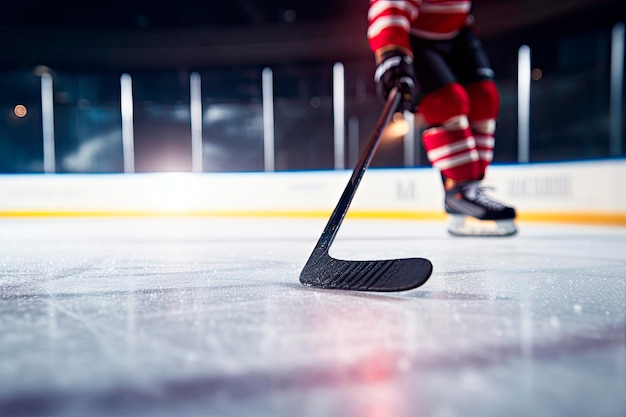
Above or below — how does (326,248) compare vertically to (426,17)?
below

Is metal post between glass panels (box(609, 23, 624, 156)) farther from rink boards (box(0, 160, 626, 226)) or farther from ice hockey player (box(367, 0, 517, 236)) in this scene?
ice hockey player (box(367, 0, 517, 236))

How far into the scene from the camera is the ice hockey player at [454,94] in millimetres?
1783

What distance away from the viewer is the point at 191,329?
61 centimetres

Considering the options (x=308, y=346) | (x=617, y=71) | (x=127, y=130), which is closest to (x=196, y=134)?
(x=127, y=130)

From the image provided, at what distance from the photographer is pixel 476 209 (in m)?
1.82

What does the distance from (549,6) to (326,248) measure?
14.2ft

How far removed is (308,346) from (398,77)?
3.72 ft

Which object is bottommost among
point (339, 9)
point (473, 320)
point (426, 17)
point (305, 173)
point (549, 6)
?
point (473, 320)

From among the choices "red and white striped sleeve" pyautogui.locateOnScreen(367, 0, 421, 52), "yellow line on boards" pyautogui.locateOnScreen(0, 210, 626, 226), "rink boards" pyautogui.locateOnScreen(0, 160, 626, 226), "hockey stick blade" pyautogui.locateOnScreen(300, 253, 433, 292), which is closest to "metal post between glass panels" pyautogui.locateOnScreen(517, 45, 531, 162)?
"rink boards" pyautogui.locateOnScreen(0, 160, 626, 226)

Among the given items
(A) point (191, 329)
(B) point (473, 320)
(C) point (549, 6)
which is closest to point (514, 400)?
(B) point (473, 320)

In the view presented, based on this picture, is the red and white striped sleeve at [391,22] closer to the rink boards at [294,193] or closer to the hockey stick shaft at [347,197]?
the hockey stick shaft at [347,197]

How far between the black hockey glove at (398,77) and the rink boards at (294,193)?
2137 millimetres

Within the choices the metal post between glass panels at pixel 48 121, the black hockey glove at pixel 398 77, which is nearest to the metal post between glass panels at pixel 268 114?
the metal post between glass panels at pixel 48 121

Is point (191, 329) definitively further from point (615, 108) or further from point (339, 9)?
point (339, 9)
